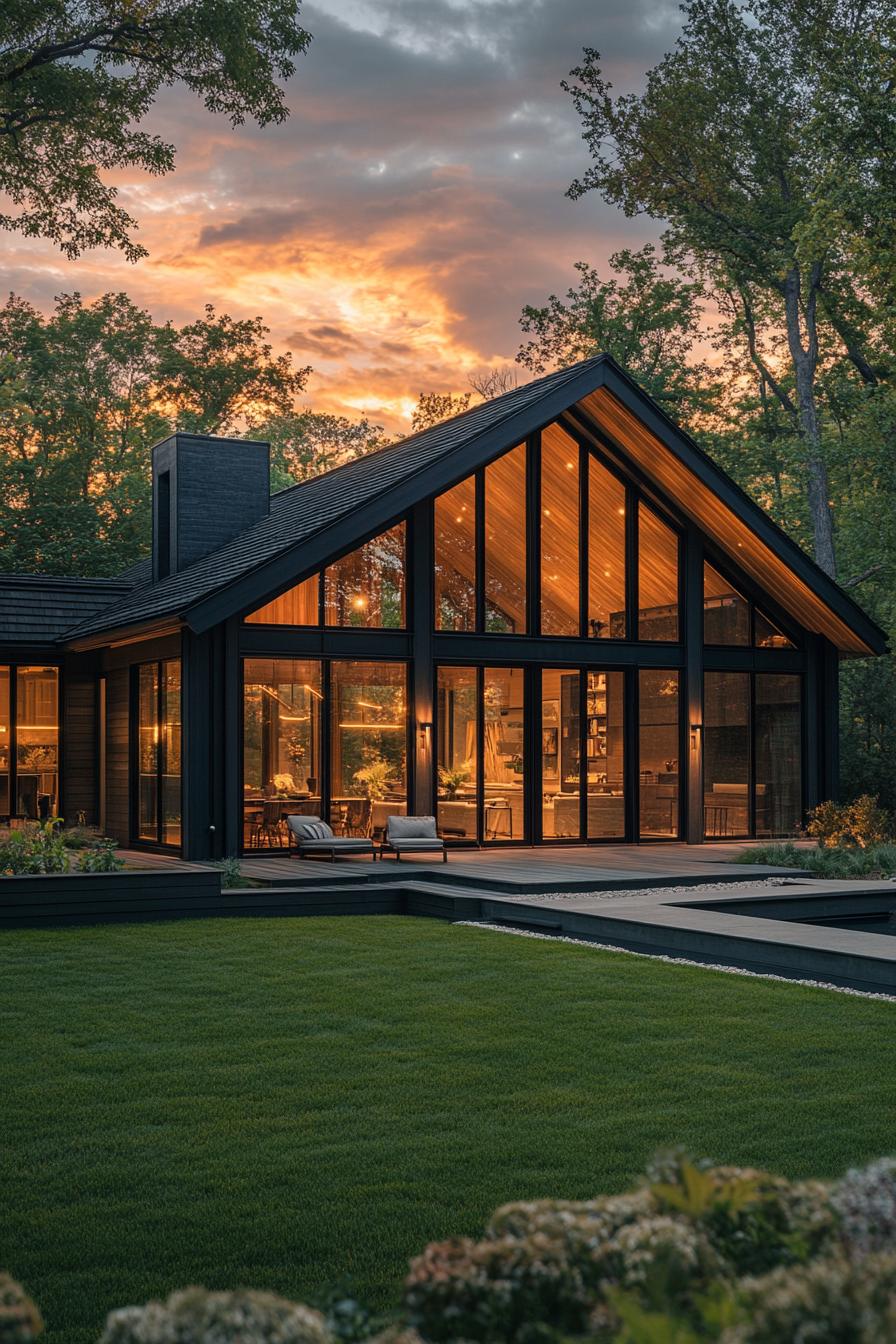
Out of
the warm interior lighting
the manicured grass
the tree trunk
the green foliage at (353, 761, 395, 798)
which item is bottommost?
the manicured grass

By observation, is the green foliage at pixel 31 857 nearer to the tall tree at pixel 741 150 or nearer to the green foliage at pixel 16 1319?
the green foliage at pixel 16 1319

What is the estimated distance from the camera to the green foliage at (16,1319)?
6.04 feet

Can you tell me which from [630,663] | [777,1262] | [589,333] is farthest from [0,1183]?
[589,333]

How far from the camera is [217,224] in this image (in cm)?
2666

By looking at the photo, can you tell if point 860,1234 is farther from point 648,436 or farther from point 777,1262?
point 648,436

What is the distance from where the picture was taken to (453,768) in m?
19.2

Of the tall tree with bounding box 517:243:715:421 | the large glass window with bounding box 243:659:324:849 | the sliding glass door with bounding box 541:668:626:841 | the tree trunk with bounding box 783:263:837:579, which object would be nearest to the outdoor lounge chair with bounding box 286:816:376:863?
the large glass window with bounding box 243:659:324:849

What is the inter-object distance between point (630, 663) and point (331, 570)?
484cm

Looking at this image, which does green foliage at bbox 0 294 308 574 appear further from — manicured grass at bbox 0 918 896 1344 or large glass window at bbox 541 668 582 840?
manicured grass at bbox 0 918 896 1344

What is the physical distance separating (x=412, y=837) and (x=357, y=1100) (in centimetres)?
1108

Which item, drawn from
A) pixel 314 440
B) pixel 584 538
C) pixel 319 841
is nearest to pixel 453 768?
pixel 319 841

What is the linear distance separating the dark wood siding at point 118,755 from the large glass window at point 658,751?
7559 millimetres

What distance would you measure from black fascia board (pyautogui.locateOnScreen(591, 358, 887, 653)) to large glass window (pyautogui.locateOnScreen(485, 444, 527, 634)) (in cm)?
159

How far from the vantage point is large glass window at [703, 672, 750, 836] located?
2095cm
